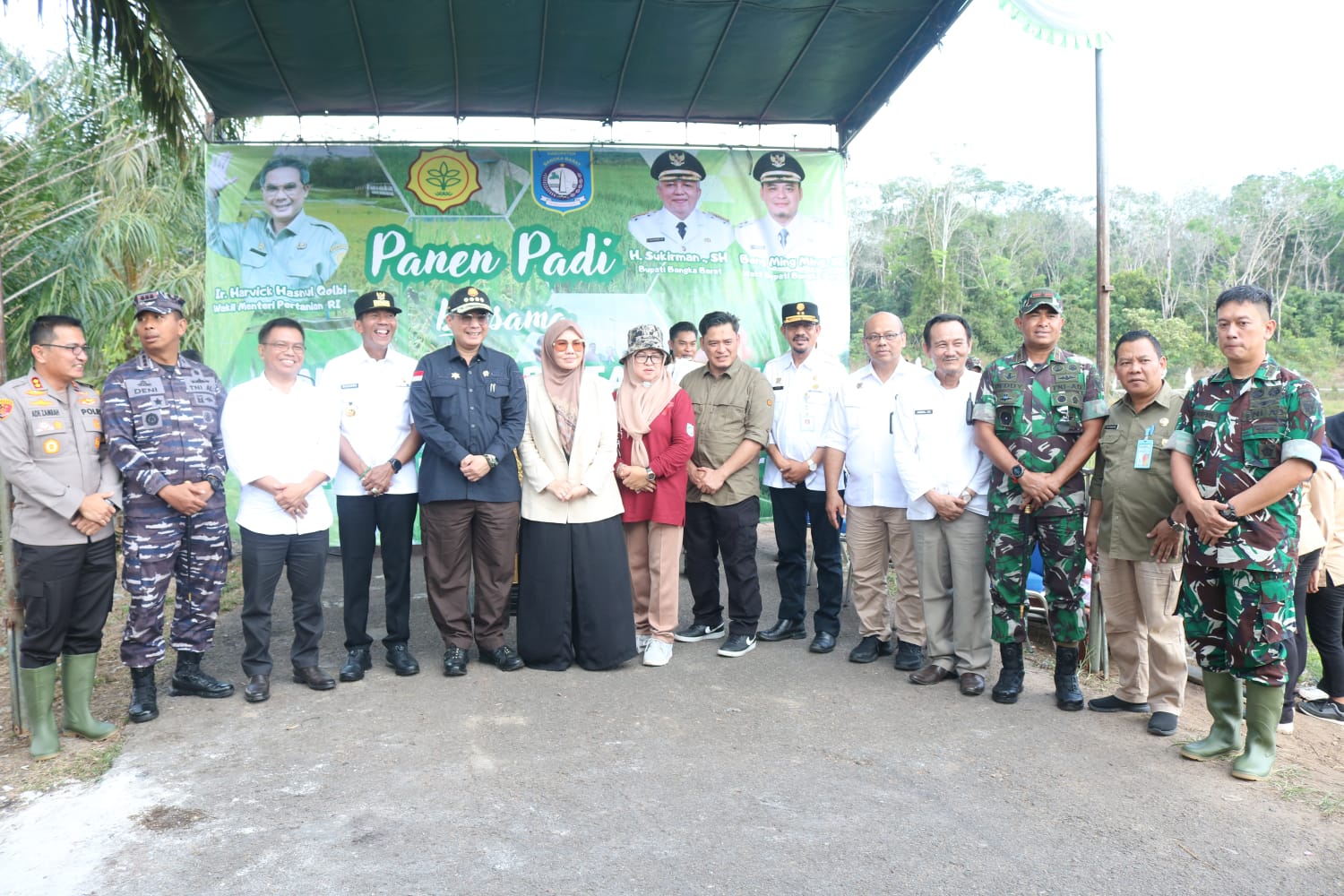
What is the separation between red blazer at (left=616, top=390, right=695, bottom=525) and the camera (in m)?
4.92

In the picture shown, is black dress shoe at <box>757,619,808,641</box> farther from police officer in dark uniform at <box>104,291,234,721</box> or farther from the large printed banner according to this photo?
police officer in dark uniform at <box>104,291,234,721</box>

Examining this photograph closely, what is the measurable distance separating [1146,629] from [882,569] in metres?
1.27

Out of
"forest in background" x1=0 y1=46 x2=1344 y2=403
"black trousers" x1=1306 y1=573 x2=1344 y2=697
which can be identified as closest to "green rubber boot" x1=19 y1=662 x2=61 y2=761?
"black trousers" x1=1306 y1=573 x2=1344 y2=697

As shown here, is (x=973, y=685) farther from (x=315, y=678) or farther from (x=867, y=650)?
(x=315, y=678)

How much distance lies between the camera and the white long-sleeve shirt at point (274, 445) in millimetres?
4355

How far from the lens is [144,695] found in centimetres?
411

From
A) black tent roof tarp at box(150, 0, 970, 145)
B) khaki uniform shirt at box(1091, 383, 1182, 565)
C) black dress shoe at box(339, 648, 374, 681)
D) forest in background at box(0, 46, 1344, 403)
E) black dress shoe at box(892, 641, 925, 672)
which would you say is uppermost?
forest in background at box(0, 46, 1344, 403)

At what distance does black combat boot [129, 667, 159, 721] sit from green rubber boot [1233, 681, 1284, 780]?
429 centimetres

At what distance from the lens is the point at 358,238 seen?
7105mm

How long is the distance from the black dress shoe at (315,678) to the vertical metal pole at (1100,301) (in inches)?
145

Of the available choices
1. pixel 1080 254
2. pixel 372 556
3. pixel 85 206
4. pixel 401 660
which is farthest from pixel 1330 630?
pixel 1080 254

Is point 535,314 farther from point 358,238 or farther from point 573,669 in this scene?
point 573,669

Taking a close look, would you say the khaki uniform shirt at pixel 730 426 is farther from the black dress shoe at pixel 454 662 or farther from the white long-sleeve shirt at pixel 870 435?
the black dress shoe at pixel 454 662

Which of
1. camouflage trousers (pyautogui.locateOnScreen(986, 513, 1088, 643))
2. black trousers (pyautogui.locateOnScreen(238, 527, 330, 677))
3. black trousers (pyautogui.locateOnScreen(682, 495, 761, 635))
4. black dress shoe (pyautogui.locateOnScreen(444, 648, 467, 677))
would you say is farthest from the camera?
black trousers (pyautogui.locateOnScreen(682, 495, 761, 635))
